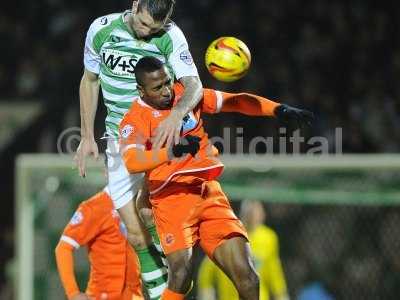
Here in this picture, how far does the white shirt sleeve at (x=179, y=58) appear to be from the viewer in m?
6.36

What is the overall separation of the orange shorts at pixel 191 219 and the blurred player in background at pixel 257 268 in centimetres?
315

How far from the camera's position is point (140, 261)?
6.80m

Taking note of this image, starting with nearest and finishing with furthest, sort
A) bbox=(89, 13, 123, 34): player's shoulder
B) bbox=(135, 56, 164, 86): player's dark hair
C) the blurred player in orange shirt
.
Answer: bbox=(135, 56, 164, 86): player's dark hair → bbox=(89, 13, 123, 34): player's shoulder → the blurred player in orange shirt

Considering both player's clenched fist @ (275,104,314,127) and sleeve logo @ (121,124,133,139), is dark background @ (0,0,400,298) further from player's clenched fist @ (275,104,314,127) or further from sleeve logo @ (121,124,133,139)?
sleeve logo @ (121,124,133,139)

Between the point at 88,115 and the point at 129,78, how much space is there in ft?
Answer: 1.42

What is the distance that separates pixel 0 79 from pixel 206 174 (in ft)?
23.7

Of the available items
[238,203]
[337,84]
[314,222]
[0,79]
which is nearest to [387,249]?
[314,222]

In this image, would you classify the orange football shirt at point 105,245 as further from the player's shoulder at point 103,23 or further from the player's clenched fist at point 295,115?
the player's clenched fist at point 295,115

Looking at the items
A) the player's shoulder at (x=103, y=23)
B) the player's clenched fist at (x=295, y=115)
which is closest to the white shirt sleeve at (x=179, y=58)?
the player's shoulder at (x=103, y=23)

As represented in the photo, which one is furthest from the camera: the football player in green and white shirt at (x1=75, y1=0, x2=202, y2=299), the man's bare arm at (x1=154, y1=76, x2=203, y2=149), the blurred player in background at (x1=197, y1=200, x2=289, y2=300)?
the blurred player in background at (x1=197, y1=200, x2=289, y2=300)

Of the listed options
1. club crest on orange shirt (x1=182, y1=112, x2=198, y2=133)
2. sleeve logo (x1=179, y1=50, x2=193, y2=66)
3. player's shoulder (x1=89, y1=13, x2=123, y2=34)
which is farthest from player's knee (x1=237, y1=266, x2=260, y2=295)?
player's shoulder (x1=89, y1=13, x2=123, y2=34)

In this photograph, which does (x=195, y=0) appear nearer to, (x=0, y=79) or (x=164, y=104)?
(x=0, y=79)

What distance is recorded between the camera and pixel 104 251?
23.4 feet

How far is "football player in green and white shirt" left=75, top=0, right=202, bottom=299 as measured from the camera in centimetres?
632
